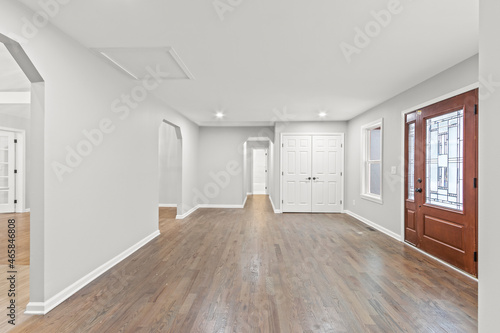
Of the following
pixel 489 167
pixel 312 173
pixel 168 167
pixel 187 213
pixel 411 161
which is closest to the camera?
pixel 489 167

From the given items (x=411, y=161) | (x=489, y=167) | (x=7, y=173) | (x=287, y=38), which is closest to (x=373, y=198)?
(x=411, y=161)

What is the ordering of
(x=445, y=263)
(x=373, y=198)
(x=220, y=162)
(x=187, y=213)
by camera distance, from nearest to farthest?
(x=445, y=263) < (x=373, y=198) < (x=187, y=213) < (x=220, y=162)

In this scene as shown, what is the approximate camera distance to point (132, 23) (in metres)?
2.22

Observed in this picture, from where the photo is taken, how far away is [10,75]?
3.65m

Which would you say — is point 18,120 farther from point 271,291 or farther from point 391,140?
point 391,140

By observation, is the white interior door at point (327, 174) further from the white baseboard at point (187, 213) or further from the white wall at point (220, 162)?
the white baseboard at point (187, 213)

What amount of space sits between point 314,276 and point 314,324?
0.91 m

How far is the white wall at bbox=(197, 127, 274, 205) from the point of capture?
7.74m

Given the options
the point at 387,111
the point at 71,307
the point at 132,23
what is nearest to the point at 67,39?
the point at 132,23

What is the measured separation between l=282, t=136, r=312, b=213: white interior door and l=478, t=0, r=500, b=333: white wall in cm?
593

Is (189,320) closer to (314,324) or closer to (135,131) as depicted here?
(314,324)

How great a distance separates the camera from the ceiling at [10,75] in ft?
9.77

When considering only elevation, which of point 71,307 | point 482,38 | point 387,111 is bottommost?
point 71,307

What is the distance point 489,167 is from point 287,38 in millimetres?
2091
